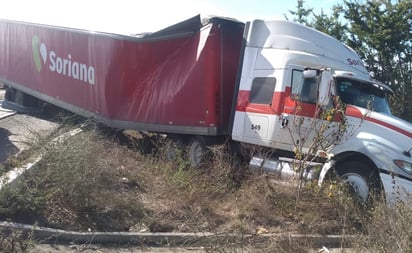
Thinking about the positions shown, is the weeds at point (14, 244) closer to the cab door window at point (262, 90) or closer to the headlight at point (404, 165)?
the headlight at point (404, 165)

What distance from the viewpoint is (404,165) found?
7.79m

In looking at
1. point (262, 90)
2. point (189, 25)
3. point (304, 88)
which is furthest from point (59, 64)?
point (304, 88)

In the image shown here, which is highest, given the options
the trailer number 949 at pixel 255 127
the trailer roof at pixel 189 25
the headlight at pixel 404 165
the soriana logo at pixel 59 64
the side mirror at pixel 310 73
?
the trailer roof at pixel 189 25

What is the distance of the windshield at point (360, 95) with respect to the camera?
9.07 metres

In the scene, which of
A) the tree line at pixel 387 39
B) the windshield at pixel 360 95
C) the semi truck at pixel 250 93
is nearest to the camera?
the semi truck at pixel 250 93

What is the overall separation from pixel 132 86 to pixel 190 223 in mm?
6318

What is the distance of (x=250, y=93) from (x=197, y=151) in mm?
1804

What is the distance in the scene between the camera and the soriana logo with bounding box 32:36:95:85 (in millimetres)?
13844

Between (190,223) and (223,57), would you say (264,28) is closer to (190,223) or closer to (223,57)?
(223,57)

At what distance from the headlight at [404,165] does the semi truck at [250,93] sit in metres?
0.02

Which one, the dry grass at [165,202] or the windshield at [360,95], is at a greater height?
the windshield at [360,95]

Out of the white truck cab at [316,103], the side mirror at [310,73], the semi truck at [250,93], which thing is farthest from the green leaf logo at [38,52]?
the side mirror at [310,73]

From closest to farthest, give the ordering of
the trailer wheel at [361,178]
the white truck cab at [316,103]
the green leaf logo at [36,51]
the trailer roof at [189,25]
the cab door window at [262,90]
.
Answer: the trailer wheel at [361,178] → the white truck cab at [316,103] → the cab door window at [262,90] → the trailer roof at [189,25] → the green leaf logo at [36,51]

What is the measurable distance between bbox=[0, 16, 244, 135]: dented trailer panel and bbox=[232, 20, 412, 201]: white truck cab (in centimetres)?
49
